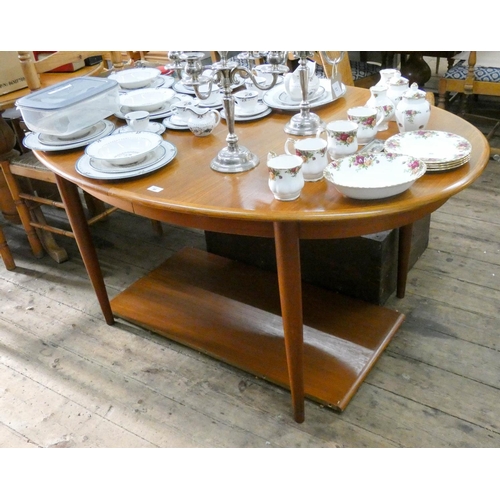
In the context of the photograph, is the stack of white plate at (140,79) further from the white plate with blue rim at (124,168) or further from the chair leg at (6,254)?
the chair leg at (6,254)

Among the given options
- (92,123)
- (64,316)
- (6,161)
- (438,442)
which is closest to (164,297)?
(64,316)

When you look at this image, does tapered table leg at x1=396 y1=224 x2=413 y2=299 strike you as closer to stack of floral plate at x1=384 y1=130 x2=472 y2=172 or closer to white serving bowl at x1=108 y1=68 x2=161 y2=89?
stack of floral plate at x1=384 y1=130 x2=472 y2=172

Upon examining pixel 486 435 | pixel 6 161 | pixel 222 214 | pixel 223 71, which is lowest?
pixel 486 435

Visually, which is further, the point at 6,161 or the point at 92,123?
the point at 6,161

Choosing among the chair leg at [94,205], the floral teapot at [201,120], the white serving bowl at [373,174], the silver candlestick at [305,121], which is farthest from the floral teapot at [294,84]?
the chair leg at [94,205]

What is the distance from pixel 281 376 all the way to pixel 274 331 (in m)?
0.21

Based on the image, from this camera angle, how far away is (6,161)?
2.17 m

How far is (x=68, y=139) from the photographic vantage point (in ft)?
5.27

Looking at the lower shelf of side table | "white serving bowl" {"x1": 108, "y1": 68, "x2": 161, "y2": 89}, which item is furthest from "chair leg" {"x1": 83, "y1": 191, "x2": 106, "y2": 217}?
"white serving bowl" {"x1": 108, "y1": 68, "x2": 161, "y2": 89}

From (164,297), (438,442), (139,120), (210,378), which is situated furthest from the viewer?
(164,297)

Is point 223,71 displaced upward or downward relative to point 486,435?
upward

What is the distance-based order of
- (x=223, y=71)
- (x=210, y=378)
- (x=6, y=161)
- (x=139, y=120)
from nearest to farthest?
(x=223, y=71), (x=139, y=120), (x=210, y=378), (x=6, y=161)

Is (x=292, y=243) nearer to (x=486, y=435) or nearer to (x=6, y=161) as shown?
(x=486, y=435)

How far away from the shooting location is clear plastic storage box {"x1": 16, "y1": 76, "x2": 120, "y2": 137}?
1531 mm
